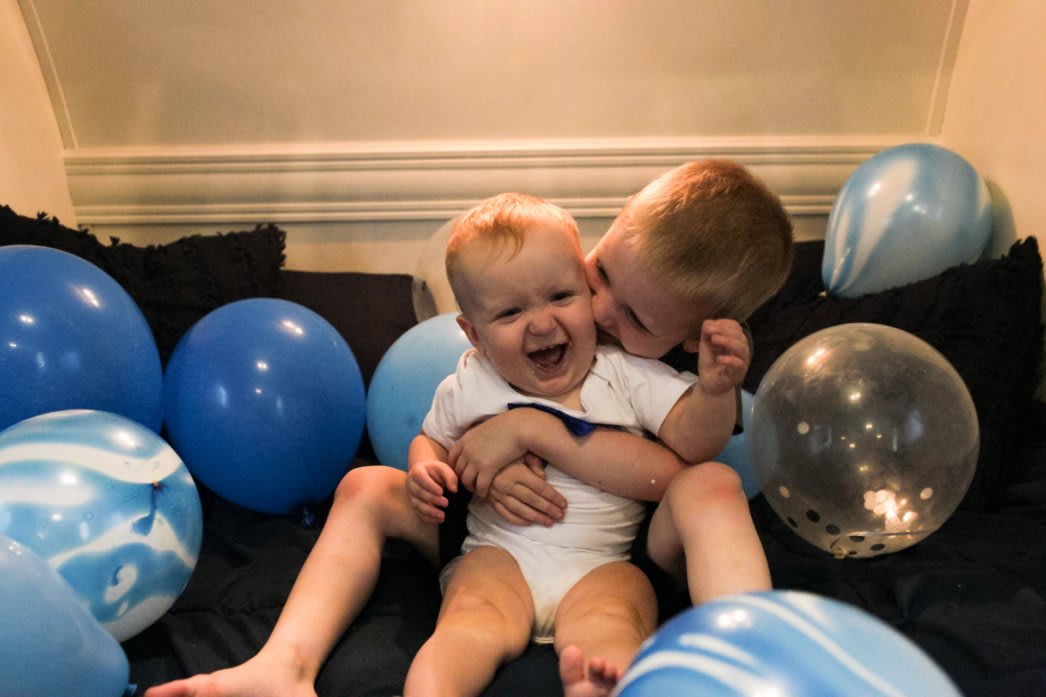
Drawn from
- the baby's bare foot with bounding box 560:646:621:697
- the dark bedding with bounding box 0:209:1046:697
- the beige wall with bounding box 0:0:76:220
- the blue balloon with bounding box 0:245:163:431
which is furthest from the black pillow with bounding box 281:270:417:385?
the baby's bare foot with bounding box 560:646:621:697

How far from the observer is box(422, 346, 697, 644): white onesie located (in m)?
1.08

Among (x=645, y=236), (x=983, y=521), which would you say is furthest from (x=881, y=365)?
(x=983, y=521)

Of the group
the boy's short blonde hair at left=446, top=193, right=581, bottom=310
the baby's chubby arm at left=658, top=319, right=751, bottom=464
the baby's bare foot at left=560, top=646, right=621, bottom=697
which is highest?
the boy's short blonde hair at left=446, top=193, right=581, bottom=310

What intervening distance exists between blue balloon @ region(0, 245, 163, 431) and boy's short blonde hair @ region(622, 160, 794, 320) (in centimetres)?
82

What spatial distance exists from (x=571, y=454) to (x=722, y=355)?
0.79 ft

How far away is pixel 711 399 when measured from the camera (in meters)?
1.02

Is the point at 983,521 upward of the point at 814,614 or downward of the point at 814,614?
downward

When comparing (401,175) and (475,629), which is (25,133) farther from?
(475,629)

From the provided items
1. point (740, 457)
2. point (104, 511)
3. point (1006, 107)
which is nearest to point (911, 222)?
point (1006, 107)

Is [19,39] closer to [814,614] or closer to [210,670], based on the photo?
[210,670]

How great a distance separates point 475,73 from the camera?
1.98m

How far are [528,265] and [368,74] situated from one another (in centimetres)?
114

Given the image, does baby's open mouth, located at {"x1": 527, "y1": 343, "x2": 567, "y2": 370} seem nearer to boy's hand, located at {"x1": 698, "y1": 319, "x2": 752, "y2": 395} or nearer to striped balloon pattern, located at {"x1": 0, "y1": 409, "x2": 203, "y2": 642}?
boy's hand, located at {"x1": 698, "y1": 319, "x2": 752, "y2": 395}

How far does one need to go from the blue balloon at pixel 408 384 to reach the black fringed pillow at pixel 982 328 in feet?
1.78
